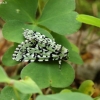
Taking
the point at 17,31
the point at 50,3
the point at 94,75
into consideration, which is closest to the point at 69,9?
the point at 50,3

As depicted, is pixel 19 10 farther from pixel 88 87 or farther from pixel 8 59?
pixel 88 87

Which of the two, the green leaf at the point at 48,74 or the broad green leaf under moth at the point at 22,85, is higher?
the broad green leaf under moth at the point at 22,85

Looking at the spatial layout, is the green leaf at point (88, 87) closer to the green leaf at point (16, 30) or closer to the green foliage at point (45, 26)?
the green foliage at point (45, 26)

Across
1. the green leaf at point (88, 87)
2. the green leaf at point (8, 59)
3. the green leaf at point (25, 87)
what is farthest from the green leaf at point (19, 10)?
the green leaf at point (25, 87)

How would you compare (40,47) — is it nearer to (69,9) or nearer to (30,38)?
(30,38)

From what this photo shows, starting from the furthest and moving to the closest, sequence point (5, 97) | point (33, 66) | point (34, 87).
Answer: point (33, 66) → point (5, 97) → point (34, 87)

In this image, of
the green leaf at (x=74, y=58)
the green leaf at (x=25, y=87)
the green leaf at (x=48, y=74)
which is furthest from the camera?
the green leaf at (x=74, y=58)
